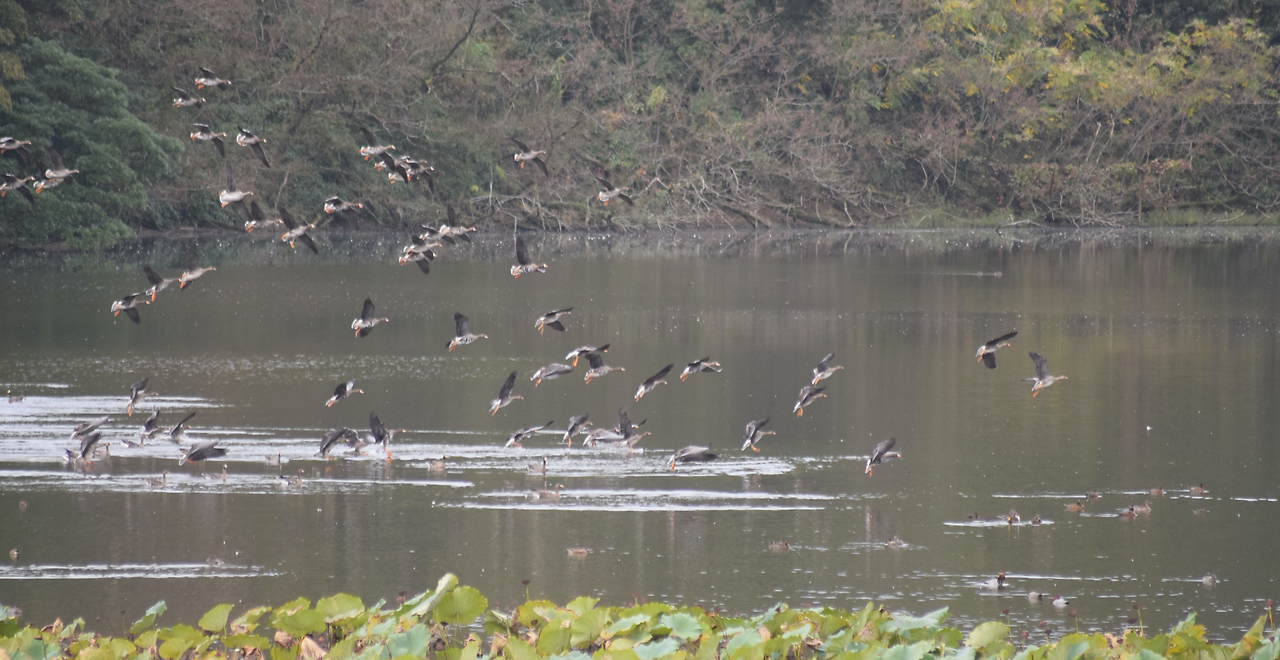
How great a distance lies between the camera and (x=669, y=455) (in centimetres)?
1370

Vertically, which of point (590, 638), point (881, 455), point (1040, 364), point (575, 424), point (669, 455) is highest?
point (1040, 364)

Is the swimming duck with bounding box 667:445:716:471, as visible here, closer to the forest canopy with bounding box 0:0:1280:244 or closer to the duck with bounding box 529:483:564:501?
the duck with bounding box 529:483:564:501

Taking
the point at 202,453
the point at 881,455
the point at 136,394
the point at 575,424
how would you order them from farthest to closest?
the point at 136,394 < the point at 575,424 < the point at 202,453 < the point at 881,455

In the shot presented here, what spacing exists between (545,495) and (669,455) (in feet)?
6.88

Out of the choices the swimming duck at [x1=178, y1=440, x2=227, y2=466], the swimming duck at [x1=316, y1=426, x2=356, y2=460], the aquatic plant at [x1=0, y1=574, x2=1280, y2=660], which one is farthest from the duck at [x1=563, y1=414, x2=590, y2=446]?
the aquatic plant at [x1=0, y1=574, x2=1280, y2=660]

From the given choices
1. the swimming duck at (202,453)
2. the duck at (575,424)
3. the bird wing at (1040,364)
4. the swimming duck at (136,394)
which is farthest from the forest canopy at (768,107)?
the bird wing at (1040,364)

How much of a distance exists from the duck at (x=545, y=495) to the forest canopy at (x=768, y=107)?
3224 centimetres

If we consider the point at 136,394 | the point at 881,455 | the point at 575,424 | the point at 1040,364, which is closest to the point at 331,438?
the point at 575,424

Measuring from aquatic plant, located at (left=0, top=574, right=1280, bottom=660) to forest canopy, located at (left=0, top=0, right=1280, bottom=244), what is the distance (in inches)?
1473

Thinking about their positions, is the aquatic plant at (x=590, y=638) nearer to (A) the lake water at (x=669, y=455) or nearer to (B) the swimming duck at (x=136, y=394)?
(A) the lake water at (x=669, y=455)

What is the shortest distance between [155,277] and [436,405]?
4.05 m

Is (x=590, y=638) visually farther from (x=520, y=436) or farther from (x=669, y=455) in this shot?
(x=520, y=436)

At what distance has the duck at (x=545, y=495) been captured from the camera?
38.5 feet

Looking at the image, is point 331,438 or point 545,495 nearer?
point 545,495
